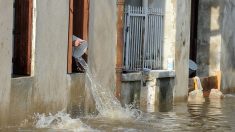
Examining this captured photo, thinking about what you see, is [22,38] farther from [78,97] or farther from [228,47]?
[228,47]

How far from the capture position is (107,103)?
12.9 meters

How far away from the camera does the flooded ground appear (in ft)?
34.9

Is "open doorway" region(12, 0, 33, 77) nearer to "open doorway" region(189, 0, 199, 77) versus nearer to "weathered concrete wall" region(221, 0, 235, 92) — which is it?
"open doorway" region(189, 0, 199, 77)

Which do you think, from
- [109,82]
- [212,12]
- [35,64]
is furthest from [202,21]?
[35,64]

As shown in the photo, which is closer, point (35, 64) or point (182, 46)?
point (35, 64)

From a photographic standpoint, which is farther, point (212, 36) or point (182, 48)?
point (212, 36)

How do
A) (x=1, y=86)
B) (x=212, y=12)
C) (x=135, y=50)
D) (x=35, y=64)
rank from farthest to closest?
(x=212, y=12) < (x=135, y=50) < (x=35, y=64) < (x=1, y=86)

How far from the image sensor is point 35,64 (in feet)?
34.4

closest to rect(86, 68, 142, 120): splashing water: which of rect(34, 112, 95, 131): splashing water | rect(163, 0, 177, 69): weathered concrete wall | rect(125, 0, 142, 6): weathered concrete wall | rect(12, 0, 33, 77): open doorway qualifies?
rect(34, 112, 95, 131): splashing water

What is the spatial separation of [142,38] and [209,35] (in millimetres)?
4732

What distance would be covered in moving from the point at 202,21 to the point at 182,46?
2881mm

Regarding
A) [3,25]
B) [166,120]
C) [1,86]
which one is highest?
[3,25]

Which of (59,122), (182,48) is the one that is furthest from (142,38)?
(59,122)

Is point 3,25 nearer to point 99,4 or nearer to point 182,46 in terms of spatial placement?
point 99,4
